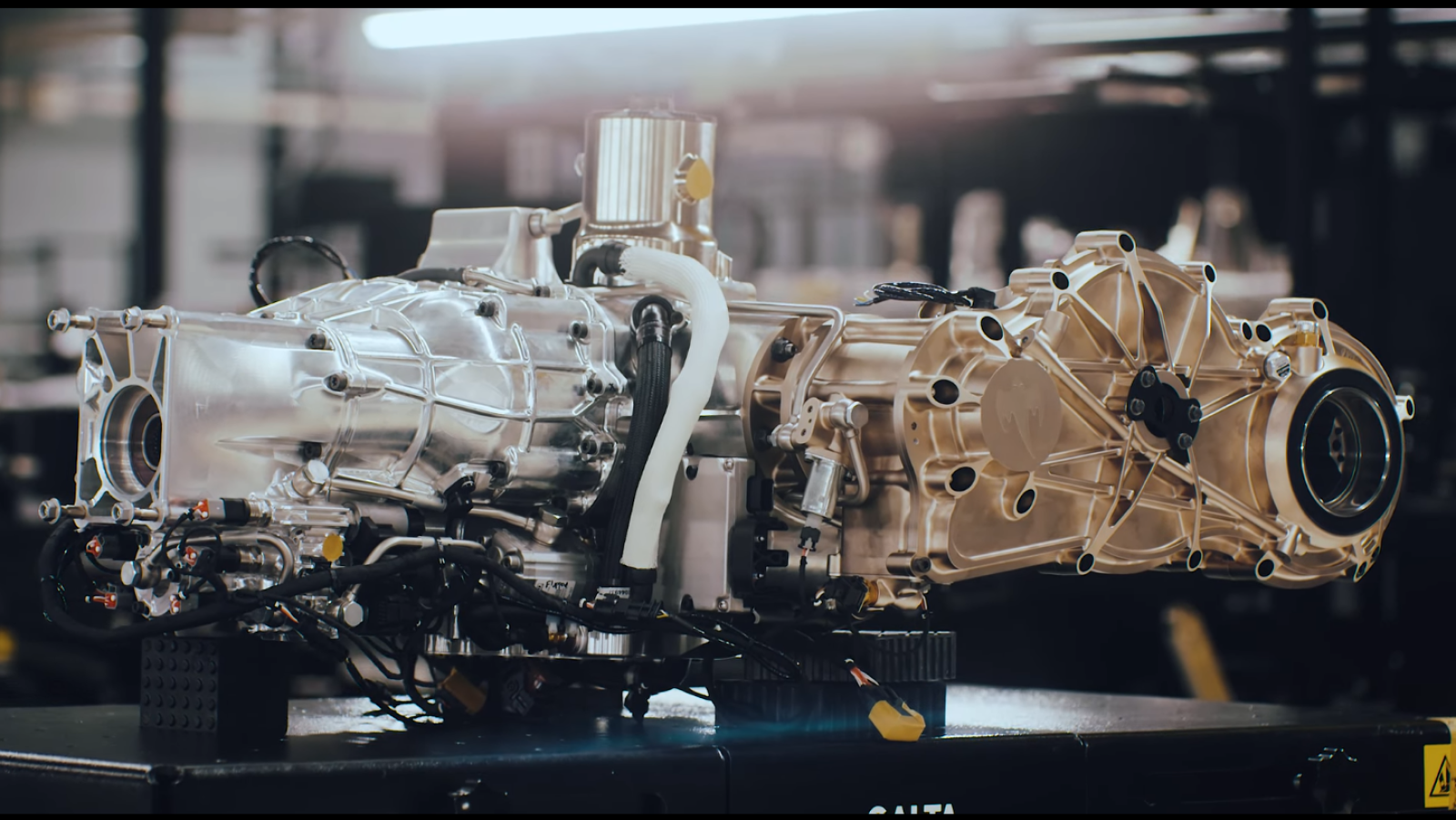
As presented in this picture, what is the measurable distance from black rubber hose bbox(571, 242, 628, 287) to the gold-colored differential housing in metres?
0.27

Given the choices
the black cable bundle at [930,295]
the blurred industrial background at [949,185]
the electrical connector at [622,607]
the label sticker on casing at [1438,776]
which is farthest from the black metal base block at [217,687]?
the blurred industrial background at [949,185]

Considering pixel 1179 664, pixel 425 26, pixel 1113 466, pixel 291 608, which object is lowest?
pixel 1179 664

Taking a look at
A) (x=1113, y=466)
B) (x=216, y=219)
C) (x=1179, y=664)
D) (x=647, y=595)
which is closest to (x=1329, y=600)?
(x=1179, y=664)

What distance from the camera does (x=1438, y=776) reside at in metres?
3.12

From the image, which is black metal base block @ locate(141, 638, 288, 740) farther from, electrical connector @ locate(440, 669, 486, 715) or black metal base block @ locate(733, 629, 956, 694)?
black metal base block @ locate(733, 629, 956, 694)

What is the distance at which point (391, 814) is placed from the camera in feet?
7.46

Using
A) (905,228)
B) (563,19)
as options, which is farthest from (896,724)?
(563,19)

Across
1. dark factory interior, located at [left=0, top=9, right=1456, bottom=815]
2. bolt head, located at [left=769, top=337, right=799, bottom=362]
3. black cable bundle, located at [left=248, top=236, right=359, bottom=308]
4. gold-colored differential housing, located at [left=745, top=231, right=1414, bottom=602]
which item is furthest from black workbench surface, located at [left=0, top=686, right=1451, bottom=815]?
black cable bundle, located at [left=248, top=236, right=359, bottom=308]

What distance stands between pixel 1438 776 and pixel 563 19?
3676 mm

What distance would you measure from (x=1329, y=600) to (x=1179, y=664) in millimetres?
568

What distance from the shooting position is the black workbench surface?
2.25 m

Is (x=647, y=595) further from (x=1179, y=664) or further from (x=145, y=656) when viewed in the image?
(x=1179, y=664)

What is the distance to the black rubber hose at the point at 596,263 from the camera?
9.18 feet

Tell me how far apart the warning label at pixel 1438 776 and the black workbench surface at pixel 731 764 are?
0.04ft
